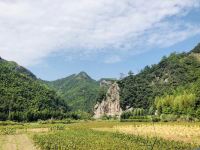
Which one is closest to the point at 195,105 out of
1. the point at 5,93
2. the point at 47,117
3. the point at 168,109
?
the point at 168,109

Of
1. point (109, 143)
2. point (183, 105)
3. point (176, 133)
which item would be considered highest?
point (183, 105)

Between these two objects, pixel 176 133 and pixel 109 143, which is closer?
pixel 109 143

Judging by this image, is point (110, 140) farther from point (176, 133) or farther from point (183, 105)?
point (183, 105)

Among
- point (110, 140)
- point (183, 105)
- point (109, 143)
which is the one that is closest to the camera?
→ point (109, 143)

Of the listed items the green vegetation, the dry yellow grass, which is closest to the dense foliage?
the dry yellow grass

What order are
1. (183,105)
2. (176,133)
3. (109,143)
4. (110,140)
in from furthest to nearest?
(183,105) → (176,133) → (110,140) → (109,143)

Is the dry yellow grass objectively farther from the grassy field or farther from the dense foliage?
the dense foliage

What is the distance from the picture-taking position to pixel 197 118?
11469cm

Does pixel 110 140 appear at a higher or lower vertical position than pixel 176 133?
lower

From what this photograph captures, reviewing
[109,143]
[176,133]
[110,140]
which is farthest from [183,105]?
[109,143]

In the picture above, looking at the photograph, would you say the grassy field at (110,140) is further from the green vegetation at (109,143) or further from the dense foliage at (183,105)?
the dense foliage at (183,105)

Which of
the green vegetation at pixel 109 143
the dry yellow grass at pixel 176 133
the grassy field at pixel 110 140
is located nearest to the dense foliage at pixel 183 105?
the dry yellow grass at pixel 176 133

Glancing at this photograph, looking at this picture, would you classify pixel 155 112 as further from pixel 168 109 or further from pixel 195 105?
pixel 195 105

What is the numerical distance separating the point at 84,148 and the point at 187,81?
160m
